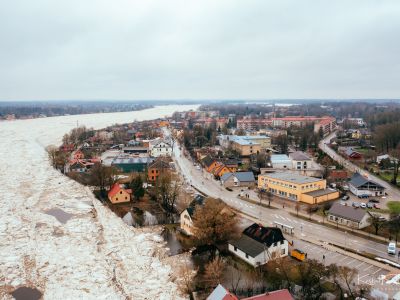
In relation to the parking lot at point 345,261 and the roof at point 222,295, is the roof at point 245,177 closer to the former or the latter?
the parking lot at point 345,261

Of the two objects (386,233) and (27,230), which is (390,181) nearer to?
(386,233)

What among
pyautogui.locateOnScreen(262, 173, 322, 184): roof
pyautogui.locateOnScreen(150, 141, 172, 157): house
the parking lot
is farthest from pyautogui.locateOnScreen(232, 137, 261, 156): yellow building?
the parking lot

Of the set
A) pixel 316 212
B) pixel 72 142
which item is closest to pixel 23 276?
pixel 316 212

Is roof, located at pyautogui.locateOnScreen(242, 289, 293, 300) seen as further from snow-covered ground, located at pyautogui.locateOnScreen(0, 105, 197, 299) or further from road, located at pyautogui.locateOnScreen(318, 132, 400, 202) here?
road, located at pyautogui.locateOnScreen(318, 132, 400, 202)

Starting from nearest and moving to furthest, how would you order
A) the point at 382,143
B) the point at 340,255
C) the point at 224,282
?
1. the point at 224,282
2. the point at 340,255
3. the point at 382,143

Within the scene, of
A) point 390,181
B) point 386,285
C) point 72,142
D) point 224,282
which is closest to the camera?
point 386,285

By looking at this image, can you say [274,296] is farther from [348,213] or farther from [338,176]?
[338,176]

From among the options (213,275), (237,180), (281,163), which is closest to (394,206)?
(237,180)
